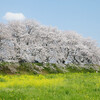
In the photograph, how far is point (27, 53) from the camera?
4362cm

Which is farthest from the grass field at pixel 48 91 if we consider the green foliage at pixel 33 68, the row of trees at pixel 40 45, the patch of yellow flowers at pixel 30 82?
the row of trees at pixel 40 45

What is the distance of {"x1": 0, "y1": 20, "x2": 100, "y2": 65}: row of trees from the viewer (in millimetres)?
40469

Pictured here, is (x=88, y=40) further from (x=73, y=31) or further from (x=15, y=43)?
(x=15, y=43)

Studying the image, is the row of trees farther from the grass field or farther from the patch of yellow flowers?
the grass field

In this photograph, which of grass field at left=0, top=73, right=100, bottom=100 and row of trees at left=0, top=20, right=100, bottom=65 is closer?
grass field at left=0, top=73, right=100, bottom=100

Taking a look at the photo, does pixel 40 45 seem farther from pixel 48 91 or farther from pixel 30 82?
pixel 48 91

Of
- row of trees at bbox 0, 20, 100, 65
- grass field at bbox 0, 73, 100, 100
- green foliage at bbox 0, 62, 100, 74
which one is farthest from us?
row of trees at bbox 0, 20, 100, 65

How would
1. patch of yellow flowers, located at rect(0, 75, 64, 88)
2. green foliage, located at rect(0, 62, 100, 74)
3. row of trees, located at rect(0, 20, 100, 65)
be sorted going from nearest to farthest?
patch of yellow flowers, located at rect(0, 75, 64, 88)
green foliage, located at rect(0, 62, 100, 74)
row of trees, located at rect(0, 20, 100, 65)

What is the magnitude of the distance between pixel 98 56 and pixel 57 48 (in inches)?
659

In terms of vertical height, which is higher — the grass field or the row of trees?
the row of trees

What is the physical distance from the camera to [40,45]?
46.4 meters

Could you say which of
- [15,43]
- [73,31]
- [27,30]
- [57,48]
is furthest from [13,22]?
[73,31]

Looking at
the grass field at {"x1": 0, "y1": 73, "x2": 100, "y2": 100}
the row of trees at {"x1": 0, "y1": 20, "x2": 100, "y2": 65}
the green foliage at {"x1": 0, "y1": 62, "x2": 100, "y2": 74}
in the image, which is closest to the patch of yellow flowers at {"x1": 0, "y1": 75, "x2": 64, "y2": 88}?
the grass field at {"x1": 0, "y1": 73, "x2": 100, "y2": 100}

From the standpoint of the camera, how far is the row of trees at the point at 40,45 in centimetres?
4047
